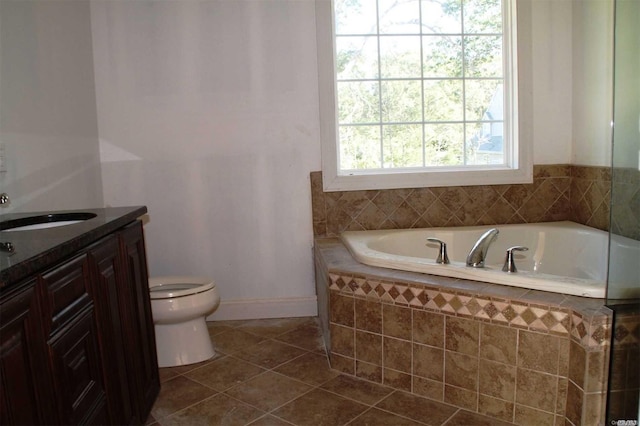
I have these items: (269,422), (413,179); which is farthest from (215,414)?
(413,179)

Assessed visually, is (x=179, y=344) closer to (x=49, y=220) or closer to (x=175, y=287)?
(x=175, y=287)

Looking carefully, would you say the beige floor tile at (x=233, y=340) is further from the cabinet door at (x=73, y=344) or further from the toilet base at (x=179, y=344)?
the cabinet door at (x=73, y=344)

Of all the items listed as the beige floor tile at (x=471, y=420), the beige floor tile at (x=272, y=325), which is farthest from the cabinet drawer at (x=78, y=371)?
the beige floor tile at (x=272, y=325)

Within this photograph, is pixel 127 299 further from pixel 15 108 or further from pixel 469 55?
pixel 469 55

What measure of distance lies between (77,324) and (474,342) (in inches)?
56.6

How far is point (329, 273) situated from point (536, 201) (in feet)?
5.38

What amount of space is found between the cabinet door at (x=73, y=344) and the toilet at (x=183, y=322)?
0.99 meters

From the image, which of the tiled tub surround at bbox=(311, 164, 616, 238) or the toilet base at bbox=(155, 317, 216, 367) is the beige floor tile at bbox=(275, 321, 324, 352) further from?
the tiled tub surround at bbox=(311, 164, 616, 238)

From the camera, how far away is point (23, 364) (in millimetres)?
1095

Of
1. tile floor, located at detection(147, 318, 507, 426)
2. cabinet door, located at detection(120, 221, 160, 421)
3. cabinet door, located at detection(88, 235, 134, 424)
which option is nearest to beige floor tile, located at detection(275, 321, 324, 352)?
tile floor, located at detection(147, 318, 507, 426)

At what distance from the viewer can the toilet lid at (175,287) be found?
8.43 ft

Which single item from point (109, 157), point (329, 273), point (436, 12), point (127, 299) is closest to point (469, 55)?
point (436, 12)

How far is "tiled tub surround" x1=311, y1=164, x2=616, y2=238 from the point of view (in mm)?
3248

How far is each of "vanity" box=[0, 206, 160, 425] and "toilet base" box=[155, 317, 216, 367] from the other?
0.48 m
